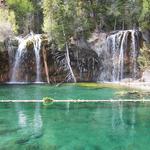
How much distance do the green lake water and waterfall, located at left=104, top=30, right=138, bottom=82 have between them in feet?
37.9

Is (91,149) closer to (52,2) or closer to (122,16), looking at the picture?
(52,2)

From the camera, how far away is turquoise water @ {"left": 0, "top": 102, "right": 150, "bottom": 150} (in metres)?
12.1

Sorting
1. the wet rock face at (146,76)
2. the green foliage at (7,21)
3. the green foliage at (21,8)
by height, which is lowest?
the wet rock face at (146,76)

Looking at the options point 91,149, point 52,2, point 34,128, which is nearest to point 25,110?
point 34,128

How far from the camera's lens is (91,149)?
11.6 meters

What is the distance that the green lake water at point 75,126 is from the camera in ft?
39.8

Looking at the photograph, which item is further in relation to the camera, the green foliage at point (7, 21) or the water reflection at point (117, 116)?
the green foliage at point (7, 21)

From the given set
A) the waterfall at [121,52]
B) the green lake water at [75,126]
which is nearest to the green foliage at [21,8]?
the waterfall at [121,52]

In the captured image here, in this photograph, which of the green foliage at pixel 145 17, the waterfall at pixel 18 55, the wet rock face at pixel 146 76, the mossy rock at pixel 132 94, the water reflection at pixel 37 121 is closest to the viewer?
the water reflection at pixel 37 121

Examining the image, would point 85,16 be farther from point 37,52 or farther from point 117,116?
point 117,116

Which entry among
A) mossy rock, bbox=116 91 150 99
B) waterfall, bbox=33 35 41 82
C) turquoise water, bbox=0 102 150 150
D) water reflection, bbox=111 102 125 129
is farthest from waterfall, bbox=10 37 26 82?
water reflection, bbox=111 102 125 129

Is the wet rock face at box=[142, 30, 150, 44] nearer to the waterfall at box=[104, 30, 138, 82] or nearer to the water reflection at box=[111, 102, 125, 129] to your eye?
the waterfall at box=[104, 30, 138, 82]

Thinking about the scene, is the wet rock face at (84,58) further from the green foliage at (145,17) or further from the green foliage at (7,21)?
the green foliage at (145,17)

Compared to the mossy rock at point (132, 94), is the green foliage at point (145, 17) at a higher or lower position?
higher
